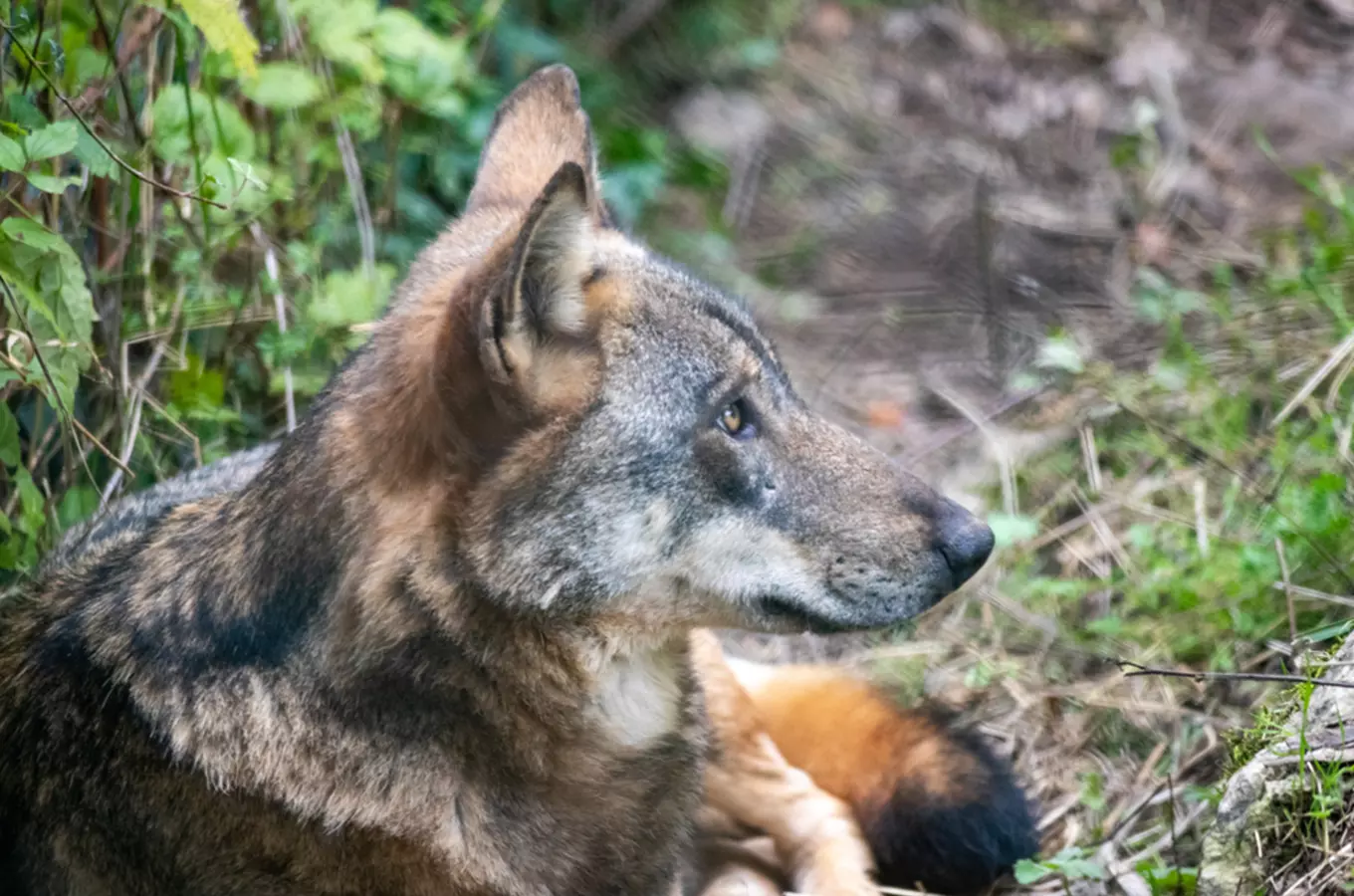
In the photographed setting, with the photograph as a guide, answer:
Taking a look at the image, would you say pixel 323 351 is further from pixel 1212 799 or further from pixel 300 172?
pixel 1212 799

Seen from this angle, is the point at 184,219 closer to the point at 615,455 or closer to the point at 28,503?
the point at 28,503

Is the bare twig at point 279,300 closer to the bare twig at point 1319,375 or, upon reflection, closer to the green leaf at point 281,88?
the green leaf at point 281,88

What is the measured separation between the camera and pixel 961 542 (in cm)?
352

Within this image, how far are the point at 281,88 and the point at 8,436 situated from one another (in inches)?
63.7

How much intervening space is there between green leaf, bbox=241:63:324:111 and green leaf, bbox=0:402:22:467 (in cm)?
145

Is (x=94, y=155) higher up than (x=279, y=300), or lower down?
higher up

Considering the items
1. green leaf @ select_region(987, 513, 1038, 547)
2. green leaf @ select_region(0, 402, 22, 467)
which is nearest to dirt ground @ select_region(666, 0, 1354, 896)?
green leaf @ select_region(987, 513, 1038, 547)

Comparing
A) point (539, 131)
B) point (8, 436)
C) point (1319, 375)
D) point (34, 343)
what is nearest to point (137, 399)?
point (8, 436)

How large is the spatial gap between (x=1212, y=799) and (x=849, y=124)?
5.98 metres

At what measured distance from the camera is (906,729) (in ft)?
13.8

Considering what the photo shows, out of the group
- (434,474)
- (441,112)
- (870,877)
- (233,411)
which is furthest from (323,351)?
(870,877)

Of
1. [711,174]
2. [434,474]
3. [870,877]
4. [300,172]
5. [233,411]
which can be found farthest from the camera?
[711,174]

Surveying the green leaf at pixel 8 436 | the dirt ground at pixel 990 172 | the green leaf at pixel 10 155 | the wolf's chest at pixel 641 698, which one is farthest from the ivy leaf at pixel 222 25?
the dirt ground at pixel 990 172

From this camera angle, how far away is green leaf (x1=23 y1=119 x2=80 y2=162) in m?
3.59
